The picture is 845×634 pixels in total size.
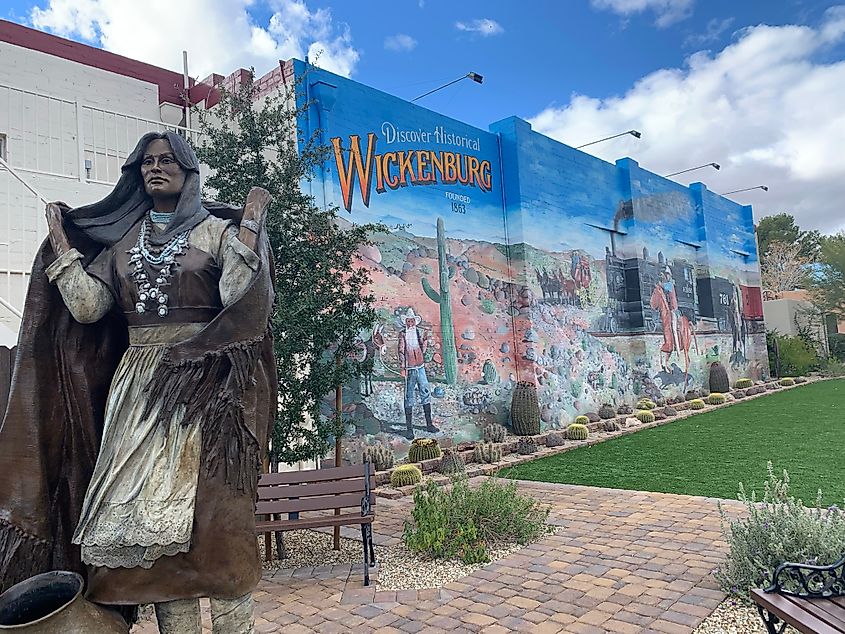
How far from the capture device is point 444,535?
5199 millimetres

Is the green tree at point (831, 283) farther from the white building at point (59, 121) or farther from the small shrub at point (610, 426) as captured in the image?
the white building at point (59, 121)

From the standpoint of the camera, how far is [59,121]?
291 inches

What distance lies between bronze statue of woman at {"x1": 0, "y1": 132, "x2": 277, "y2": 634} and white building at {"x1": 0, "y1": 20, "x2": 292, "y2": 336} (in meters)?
3.54

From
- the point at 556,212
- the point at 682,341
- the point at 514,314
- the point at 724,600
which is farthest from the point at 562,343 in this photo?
the point at 724,600

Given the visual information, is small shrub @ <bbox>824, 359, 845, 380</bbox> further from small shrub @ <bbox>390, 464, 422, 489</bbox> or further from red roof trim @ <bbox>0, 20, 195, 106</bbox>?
red roof trim @ <bbox>0, 20, 195, 106</bbox>

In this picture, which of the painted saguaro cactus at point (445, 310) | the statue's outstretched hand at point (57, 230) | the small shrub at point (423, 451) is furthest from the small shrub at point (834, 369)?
the statue's outstretched hand at point (57, 230)

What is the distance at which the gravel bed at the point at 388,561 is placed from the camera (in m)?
4.75

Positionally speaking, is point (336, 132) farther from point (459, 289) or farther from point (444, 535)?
point (444, 535)

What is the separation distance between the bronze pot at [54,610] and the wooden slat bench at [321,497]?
288cm

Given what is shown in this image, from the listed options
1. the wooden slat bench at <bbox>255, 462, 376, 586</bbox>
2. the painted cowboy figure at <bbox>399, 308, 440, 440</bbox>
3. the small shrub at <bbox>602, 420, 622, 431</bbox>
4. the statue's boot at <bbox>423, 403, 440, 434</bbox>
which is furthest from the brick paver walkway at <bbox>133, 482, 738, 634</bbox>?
the small shrub at <bbox>602, 420, 622, 431</bbox>

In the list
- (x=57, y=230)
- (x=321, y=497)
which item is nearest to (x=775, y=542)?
(x=321, y=497)

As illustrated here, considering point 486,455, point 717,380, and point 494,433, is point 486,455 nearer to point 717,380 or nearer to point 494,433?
point 494,433

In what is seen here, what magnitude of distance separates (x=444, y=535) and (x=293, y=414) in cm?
166

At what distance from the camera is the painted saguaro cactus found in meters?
11.1
